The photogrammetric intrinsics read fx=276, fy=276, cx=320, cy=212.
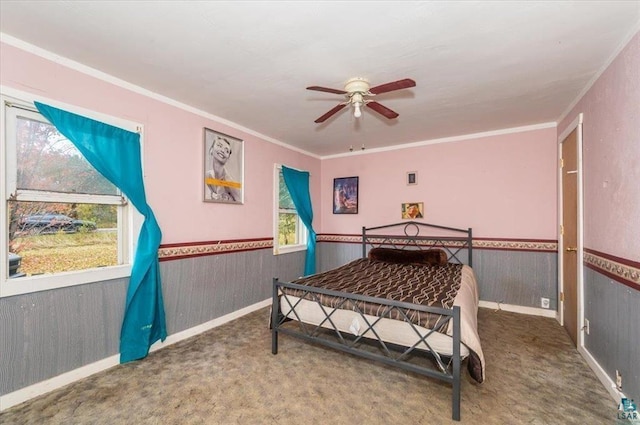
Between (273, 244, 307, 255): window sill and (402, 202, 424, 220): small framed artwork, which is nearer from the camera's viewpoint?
(273, 244, 307, 255): window sill

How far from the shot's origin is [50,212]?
2143 mm

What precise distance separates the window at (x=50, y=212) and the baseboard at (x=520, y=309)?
4.42m

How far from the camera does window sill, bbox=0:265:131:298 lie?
1.92 m

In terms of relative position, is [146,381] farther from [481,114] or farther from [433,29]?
[481,114]

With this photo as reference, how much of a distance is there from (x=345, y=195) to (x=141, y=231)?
10.9 feet

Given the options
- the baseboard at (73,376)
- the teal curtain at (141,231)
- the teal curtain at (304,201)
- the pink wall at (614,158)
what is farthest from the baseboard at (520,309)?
the teal curtain at (141,231)

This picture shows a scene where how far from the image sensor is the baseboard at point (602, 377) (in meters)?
1.94

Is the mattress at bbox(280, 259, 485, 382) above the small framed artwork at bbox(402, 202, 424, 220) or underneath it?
underneath

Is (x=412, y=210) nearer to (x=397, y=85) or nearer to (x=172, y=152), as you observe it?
(x=397, y=85)

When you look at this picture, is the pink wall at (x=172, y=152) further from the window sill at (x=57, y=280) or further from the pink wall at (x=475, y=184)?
the pink wall at (x=475, y=184)

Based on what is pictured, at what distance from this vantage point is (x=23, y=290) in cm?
197

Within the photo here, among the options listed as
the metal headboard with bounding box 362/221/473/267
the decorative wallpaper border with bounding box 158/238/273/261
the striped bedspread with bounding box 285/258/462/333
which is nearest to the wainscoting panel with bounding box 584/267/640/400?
the striped bedspread with bounding box 285/258/462/333

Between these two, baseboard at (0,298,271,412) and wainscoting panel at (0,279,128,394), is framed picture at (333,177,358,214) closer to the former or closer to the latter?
baseboard at (0,298,271,412)

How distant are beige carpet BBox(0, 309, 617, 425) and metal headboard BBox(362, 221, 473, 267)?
5.16 ft
